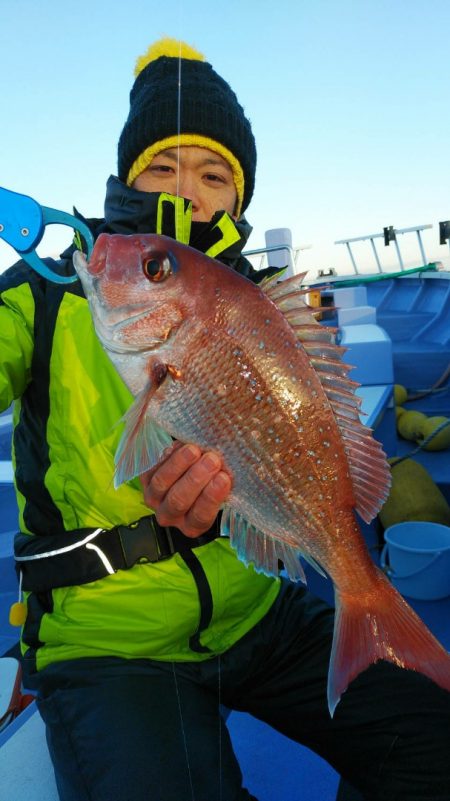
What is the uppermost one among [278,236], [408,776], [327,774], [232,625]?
[278,236]

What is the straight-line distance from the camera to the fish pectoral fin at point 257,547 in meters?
1.60

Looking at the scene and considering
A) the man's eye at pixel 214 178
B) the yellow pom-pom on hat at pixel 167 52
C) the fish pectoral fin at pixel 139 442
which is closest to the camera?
the fish pectoral fin at pixel 139 442

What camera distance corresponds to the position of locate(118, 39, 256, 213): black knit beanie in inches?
97.4

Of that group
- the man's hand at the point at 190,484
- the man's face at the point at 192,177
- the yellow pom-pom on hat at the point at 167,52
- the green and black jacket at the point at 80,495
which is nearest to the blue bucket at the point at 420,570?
the green and black jacket at the point at 80,495

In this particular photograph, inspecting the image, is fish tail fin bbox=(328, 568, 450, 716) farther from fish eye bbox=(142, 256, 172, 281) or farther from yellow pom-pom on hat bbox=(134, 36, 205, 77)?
yellow pom-pom on hat bbox=(134, 36, 205, 77)

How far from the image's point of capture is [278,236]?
478 inches

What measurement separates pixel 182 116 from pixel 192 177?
30cm

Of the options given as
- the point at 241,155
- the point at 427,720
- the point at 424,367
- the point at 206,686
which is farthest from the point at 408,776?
the point at 424,367

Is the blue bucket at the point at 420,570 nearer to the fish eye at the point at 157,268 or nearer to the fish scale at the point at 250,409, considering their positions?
the fish scale at the point at 250,409

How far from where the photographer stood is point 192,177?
2.48m

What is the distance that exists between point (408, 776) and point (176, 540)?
1.15 m

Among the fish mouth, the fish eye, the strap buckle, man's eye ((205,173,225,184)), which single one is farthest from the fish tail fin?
man's eye ((205,173,225,184))

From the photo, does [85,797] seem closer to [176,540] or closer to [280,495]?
[176,540]

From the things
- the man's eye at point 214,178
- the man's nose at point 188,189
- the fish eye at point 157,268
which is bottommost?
the fish eye at point 157,268
